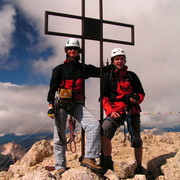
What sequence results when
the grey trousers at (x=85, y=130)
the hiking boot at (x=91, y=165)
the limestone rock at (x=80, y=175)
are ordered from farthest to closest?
the grey trousers at (x=85, y=130) → the hiking boot at (x=91, y=165) → the limestone rock at (x=80, y=175)

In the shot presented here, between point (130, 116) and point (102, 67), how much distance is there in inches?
65.9

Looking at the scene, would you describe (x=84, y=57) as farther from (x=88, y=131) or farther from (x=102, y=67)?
(x=88, y=131)

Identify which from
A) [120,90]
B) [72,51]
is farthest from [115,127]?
[72,51]

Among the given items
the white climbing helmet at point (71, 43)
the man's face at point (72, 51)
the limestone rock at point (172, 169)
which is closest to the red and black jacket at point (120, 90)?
the man's face at point (72, 51)

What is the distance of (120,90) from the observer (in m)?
5.20

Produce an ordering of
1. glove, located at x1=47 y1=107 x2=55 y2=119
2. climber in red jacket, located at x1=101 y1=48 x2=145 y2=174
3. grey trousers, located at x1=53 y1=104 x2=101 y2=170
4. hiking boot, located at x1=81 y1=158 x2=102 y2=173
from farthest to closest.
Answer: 1. climber in red jacket, located at x1=101 y1=48 x2=145 y2=174
2. glove, located at x1=47 y1=107 x2=55 y2=119
3. grey trousers, located at x1=53 y1=104 x2=101 y2=170
4. hiking boot, located at x1=81 y1=158 x2=102 y2=173

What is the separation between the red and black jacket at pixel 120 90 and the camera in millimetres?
5145

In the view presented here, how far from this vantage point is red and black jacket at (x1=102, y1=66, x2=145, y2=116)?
514cm

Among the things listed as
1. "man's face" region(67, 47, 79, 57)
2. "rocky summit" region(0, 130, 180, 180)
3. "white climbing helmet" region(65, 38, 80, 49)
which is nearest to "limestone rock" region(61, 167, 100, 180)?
"rocky summit" region(0, 130, 180, 180)

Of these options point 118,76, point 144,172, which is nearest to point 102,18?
point 118,76

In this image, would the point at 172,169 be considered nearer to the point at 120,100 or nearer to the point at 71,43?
the point at 120,100

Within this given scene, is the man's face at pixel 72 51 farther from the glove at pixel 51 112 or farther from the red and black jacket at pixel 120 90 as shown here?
the glove at pixel 51 112

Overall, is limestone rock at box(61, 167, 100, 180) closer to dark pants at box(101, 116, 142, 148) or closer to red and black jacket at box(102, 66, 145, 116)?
dark pants at box(101, 116, 142, 148)

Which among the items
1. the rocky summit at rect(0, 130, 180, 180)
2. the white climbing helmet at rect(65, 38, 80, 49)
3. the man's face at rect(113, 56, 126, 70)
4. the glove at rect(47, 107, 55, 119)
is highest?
the white climbing helmet at rect(65, 38, 80, 49)
